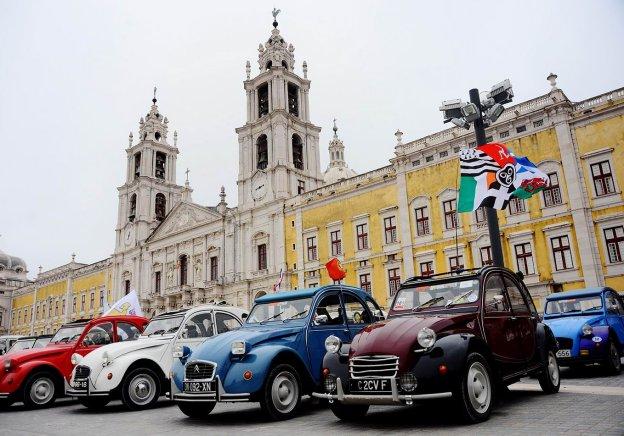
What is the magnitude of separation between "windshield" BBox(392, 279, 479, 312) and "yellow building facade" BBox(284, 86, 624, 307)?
12.6m

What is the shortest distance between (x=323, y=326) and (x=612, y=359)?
619 centimetres

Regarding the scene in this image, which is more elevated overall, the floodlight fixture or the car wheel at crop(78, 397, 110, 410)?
the floodlight fixture

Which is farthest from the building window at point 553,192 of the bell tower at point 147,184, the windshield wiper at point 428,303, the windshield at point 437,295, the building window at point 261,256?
the bell tower at point 147,184

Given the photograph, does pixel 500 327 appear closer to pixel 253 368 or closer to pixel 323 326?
pixel 323 326

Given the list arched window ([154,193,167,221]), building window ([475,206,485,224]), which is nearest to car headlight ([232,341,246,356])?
building window ([475,206,485,224])

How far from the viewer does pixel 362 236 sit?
3012cm

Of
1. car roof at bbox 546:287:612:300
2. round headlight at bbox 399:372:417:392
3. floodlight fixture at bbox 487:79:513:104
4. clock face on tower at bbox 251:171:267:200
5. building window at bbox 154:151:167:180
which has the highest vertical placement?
building window at bbox 154:151:167:180

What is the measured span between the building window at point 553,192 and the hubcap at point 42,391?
21.3 metres

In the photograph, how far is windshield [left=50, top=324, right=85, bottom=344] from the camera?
1242 cm

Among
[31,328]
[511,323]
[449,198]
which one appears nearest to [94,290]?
[31,328]

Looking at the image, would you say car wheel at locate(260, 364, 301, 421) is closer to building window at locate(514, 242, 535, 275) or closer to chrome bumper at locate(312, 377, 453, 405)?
chrome bumper at locate(312, 377, 453, 405)

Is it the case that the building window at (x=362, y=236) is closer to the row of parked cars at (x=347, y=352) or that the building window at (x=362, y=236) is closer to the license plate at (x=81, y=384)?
the row of parked cars at (x=347, y=352)

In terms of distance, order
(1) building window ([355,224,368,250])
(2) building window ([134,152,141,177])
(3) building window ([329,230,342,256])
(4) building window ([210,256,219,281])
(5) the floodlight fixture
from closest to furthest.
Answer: (5) the floodlight fixture → (1) building window ([355,224,368,250]) → (3) building window ([329,230,342,256]) → (4) building window ([210,256,219,281]) → (2) building window ([134,152,141,177])

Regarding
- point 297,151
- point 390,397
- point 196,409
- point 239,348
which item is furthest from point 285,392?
point 297,151
